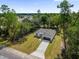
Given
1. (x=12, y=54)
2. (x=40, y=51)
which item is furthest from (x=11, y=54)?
(x=40, y=51)

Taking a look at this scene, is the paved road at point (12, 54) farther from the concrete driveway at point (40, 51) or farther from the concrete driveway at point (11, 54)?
the concrete driveway at point (40, 51)

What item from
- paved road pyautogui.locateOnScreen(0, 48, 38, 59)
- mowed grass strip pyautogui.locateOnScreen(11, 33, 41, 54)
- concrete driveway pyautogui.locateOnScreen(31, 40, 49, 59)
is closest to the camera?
paved road pyautogui.locateOnScreen(0, 48, 38, 59)

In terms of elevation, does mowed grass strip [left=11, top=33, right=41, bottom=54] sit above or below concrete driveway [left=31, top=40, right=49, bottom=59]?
above

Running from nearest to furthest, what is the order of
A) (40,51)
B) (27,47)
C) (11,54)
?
(11,54) < (40,51) < (27,47)

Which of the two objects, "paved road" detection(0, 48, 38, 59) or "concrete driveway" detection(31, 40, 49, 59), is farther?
"concrete driveway" detection(31, 40, 49, 59)

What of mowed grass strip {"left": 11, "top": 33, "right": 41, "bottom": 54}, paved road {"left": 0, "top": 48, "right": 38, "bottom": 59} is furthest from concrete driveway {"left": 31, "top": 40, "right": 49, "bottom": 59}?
paved road {"left": 0, "top": 48, "right": 38, "bottom": 59}

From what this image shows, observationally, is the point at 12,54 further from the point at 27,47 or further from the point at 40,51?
the point at 40,51

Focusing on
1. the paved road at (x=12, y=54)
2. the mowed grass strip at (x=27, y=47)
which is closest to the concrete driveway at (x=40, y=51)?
the mowed grass strip at (x=27, y=47)

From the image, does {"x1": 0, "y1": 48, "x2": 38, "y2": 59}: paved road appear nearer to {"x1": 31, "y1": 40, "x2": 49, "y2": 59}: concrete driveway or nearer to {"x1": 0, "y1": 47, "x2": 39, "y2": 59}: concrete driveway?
{"x1": 0, "y1": 47, "x2": 39, "y2": 59}: concrete driveway

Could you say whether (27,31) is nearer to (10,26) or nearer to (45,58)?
(10,26)

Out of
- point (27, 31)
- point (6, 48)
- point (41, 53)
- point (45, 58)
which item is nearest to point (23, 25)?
point (27, 31)

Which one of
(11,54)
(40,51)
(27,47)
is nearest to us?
(11,54)

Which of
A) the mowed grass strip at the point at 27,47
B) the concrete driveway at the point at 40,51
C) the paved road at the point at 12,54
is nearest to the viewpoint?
the paved road at the point at 12,54
